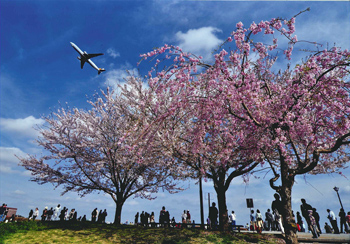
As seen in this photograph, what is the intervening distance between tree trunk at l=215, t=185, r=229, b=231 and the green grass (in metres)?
0.86

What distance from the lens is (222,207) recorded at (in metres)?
13.7

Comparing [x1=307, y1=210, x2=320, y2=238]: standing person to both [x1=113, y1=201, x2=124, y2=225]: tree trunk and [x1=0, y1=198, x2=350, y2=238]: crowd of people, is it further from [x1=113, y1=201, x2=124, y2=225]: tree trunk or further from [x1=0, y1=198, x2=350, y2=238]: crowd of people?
[x1=113, y1=201, x2=124, y2=225]: tree trunk

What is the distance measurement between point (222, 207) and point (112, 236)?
22.7ft

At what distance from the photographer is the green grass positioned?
1095cm

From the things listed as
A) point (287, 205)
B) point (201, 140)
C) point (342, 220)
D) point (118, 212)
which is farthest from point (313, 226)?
point (118, 212)

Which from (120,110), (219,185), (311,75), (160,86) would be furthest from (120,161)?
(311,75)

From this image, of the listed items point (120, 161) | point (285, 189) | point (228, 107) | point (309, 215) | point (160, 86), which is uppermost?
point (160, 86)

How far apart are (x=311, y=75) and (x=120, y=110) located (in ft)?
41.6

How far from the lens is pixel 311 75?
903 centimetres

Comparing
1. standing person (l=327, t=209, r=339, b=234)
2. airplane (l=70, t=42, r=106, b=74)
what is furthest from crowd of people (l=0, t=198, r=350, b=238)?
airplane (l=70, t=42, r=106, b=74)

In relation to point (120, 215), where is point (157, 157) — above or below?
above

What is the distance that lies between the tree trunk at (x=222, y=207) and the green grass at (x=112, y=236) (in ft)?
2.81

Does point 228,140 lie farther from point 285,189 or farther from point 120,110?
point 120,110

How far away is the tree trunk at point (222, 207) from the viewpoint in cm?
1319
